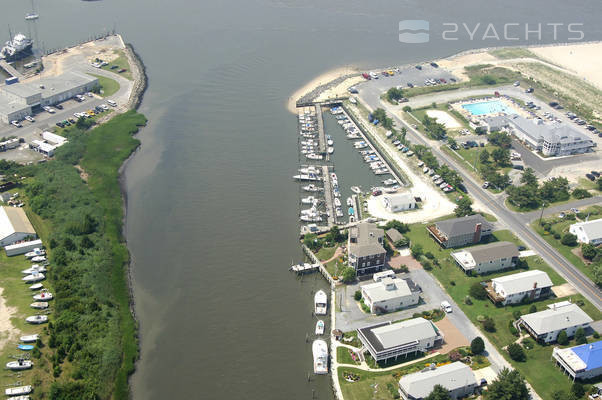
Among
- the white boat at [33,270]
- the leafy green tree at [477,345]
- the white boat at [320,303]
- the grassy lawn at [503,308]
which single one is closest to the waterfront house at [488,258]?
the grassy lawn at [503,308]

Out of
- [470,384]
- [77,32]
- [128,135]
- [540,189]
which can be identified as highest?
[77,32]

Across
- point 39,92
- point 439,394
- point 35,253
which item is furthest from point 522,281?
point 39,92

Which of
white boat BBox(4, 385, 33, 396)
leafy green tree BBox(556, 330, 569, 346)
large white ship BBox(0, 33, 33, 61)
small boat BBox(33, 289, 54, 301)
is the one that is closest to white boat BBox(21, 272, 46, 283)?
small boat BBox(33, 289, 54, 301)

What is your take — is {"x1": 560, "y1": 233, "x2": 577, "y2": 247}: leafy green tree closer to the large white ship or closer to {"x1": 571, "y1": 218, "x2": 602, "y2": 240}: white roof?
{"x1": 571, "y1": 218, "x2": 602, "y2": 240}: white roof

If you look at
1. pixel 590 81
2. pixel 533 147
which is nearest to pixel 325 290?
pixel 533 147

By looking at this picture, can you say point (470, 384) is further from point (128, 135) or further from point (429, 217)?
point (128, 135)
